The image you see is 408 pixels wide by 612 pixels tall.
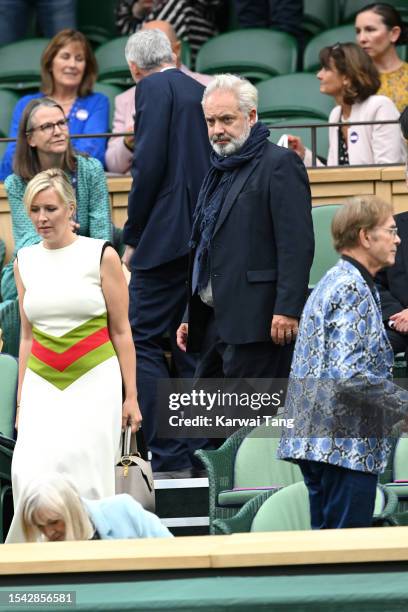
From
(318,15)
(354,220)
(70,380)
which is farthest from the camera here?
(318,15)

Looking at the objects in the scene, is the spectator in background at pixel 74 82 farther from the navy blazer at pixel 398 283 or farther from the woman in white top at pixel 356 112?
the navy blazer at pixel 398 283

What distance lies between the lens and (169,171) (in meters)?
7.24

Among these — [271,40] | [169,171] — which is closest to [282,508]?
[169,171]

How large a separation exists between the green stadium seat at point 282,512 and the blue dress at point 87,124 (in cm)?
361

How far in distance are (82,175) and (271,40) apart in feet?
10.1

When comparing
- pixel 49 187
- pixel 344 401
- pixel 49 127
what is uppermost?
pixel 49 127

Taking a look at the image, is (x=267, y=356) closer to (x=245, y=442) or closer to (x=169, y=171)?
(x=245, y=442)

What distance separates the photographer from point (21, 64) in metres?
10.6

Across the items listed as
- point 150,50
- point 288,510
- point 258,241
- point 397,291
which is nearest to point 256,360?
point 258,241

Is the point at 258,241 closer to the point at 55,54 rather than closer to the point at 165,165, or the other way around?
the point at 165,165

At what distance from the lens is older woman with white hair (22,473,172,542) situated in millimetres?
4906

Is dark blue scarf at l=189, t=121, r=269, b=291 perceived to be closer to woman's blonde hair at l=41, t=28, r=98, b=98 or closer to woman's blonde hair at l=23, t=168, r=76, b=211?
woman's blonde hair at l=23, t=168, r=76, b=211

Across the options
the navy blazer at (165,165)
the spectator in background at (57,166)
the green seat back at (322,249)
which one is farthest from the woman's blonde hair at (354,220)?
the green seat back at (322,249)

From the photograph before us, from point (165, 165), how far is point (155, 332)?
0.71m
